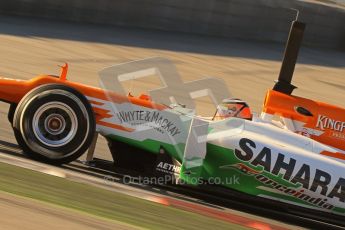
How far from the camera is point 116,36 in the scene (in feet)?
52.6

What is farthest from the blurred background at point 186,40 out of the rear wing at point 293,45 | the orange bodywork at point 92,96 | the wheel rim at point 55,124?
the rear wing at point 293,45

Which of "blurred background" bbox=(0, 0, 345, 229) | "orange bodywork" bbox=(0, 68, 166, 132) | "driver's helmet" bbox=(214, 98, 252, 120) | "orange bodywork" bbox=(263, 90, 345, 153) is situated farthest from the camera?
"blurred background" bbox=(0, 0, 345, 229)

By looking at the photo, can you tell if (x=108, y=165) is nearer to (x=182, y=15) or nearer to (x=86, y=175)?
(x=86, y=175)

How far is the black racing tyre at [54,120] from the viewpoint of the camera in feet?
21.9

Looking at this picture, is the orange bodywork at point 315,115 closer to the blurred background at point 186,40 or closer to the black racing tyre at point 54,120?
the black racing tyre at point 54,120

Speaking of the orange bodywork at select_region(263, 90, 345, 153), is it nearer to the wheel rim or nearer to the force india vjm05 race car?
the force india vjm05 race car

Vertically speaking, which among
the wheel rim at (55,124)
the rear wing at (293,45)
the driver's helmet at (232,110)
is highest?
the rear wing at (293,45)

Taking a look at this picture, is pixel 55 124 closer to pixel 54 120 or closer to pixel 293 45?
pixel 54 120

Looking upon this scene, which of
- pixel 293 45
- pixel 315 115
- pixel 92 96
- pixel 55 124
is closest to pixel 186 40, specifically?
pixel 315 115

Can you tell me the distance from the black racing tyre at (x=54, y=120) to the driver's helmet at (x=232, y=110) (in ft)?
3.99

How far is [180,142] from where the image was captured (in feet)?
22.8

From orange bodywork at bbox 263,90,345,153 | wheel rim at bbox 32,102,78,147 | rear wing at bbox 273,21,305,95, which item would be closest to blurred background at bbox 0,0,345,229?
wheel rim at bbox 32,102,78,147

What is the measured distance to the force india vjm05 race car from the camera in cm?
673

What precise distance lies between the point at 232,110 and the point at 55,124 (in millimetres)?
1642
